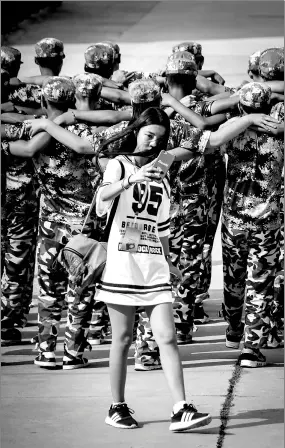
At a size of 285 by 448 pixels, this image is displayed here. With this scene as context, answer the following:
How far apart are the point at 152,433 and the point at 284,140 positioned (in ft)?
8.49

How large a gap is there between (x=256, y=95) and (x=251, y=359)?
5.89 feet

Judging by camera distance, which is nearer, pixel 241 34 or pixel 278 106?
pixel 278 106

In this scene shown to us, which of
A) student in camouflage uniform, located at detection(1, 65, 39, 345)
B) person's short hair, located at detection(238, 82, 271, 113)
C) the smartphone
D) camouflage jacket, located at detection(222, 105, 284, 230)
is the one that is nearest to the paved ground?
student in camouflage uniform, located at detection(1, 65, 39, 345)

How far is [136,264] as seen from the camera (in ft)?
24.3

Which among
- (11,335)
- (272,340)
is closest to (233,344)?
(272,340)

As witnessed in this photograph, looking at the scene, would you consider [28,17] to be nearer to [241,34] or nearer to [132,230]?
→ [241,34]

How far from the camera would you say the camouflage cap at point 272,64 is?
979cm

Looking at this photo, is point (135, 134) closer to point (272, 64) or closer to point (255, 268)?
point (255, 268)

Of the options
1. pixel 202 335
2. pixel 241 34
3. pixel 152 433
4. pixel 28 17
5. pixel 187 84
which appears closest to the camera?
pixel 152 433

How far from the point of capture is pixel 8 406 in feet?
26.1

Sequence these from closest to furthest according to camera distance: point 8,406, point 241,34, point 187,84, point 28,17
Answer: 1. point 8,406
2. point 187,84
3. point 241,34
4. point 28,17

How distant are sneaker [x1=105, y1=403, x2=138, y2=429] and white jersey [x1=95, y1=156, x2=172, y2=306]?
23.3 inches

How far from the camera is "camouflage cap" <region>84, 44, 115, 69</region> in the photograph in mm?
10898

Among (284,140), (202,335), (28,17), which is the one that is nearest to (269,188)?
(284,140)
